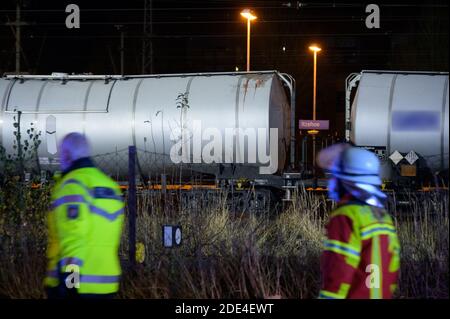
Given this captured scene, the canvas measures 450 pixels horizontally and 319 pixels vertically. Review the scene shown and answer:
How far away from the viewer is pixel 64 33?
148 ft

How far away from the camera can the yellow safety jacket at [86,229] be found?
4.66m

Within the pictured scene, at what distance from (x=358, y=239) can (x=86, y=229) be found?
182cm

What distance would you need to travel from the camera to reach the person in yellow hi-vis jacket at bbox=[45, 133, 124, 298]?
184 inches

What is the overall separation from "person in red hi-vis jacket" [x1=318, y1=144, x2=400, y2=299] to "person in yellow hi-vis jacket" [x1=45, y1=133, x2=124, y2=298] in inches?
61.4

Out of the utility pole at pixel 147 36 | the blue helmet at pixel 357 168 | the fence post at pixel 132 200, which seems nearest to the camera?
the blue helmet at pixel 357 168

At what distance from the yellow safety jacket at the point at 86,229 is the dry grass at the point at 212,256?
1776mm

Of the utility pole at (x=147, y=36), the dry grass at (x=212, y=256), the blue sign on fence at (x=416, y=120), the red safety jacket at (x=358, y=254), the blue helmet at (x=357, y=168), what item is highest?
the utility pole at (x=147, y=36)

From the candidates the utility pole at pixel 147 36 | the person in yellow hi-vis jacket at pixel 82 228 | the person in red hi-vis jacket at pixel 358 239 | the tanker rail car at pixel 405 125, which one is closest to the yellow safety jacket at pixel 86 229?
the person in yellow hi-vis jacket at pixel 82 228

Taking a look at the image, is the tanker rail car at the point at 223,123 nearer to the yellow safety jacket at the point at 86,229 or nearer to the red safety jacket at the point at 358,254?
the yellow safety jacket at the point at 86,229

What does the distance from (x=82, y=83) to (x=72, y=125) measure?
120 cm

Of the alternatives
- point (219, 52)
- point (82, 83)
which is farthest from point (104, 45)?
point (82, 83)
